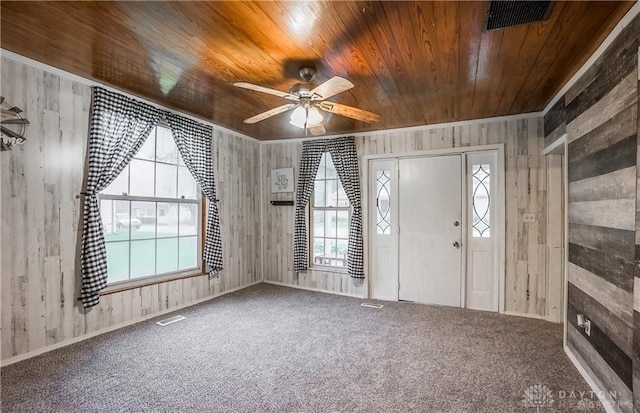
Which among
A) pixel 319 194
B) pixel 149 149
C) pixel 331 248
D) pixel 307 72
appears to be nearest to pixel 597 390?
pixel 307 72

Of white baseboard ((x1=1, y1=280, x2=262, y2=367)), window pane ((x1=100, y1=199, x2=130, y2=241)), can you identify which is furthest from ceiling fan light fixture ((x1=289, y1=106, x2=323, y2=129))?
white baseboard ((x1=1, y1=280, x2=262, y2=367))

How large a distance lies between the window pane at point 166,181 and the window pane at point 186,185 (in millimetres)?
56

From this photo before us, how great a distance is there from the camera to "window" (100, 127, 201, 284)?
10.2 ft

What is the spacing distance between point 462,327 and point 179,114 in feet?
13.0

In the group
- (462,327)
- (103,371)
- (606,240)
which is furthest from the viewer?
(462,327)

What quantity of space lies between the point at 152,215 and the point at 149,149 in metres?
0.74

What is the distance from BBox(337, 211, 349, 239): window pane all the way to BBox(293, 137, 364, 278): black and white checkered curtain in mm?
216

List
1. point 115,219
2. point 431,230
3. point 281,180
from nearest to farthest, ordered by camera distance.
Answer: point 115,219 → point 431,230 → point 281,180

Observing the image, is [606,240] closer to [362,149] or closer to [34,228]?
[362,149]

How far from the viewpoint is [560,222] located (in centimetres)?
334

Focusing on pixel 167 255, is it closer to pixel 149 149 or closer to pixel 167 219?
pixel 167 219

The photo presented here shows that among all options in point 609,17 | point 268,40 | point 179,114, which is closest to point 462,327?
point 609,17

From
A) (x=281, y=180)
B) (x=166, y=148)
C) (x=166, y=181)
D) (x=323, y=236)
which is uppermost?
(x=166, y=148)

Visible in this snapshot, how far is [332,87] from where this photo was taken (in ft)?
6.94
